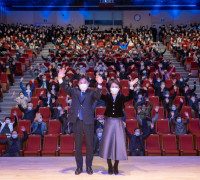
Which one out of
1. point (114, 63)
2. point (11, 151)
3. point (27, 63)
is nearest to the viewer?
point (11, 151)

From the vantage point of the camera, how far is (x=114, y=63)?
10.3m

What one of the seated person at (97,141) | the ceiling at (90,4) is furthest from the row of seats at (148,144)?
the ceiling at (90,4)

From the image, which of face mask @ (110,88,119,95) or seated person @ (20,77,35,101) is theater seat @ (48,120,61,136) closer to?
seated person @ (20,77,35,101)

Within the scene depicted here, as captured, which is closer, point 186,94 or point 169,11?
point 186,94

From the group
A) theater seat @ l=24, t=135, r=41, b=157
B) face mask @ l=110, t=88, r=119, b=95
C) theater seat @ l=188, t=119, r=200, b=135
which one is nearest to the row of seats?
theater seat @ l=24, t=135, r=41, b=157

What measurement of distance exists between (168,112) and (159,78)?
1412 mm

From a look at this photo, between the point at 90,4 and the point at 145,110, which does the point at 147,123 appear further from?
the point at 90,4

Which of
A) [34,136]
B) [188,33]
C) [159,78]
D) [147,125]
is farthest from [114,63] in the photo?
[188,33]

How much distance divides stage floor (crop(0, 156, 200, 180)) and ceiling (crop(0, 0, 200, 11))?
46.6 feet

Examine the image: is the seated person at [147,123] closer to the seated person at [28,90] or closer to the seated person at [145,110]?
the seated person at [145,110]

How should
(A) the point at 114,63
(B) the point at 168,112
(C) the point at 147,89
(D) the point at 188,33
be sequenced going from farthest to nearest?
1. (D) the point at 188,33
2. (A) the point at 114,63
3. (C) the point at 147,89
4. (B) the point at 168,112

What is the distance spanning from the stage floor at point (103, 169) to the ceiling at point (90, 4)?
14.2 m

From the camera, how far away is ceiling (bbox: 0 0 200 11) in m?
17.3

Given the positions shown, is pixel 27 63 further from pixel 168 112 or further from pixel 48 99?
pixel 168 112
